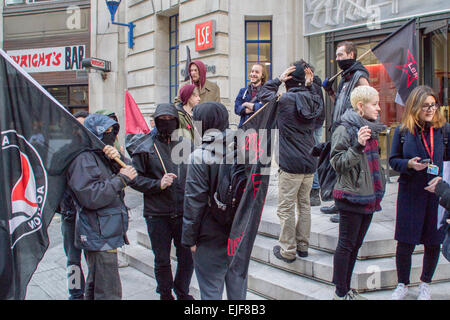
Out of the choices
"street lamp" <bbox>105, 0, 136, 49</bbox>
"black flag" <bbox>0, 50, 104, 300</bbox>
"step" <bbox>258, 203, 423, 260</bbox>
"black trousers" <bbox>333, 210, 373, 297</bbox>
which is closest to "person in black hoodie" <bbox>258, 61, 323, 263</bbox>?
"step" <bbox>258, 203, 423, 260</bbox>

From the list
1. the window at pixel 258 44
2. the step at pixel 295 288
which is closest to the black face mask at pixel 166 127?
the step at pixel 295 288

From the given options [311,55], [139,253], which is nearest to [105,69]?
[311,55]

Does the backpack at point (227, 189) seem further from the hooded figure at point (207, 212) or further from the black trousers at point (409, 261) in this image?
the black trousers at point (409, 261)

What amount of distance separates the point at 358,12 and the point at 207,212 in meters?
7.37

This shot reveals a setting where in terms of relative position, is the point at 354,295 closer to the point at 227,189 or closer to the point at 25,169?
the point at 227,189

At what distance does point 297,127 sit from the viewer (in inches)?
165

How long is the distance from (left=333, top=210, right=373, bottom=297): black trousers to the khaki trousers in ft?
2.34

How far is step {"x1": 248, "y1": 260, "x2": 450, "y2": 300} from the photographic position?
3.86m

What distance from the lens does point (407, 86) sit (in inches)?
174

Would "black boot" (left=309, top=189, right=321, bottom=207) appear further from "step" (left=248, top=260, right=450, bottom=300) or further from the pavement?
"step" (left=248, top=260, right=450, bottom=300)

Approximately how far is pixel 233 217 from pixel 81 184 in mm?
1225

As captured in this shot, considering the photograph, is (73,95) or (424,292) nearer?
(424,292)

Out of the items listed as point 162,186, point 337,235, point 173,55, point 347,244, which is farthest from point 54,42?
point 347,244
